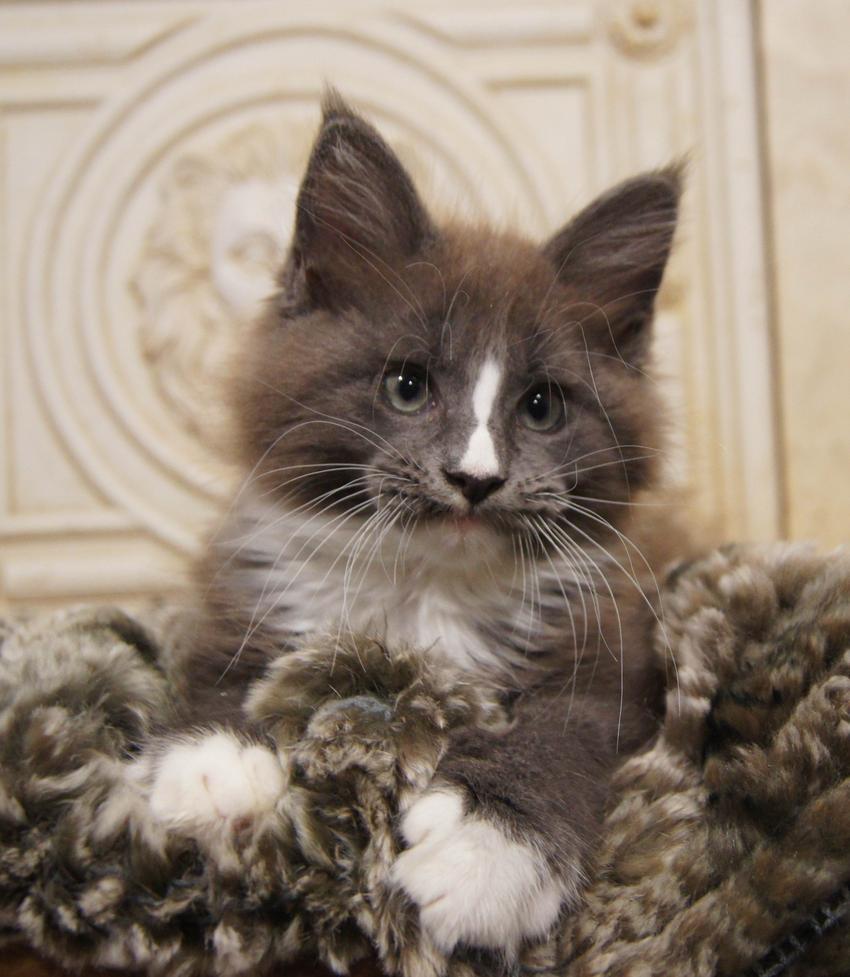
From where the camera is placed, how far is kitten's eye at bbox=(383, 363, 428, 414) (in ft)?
4.13

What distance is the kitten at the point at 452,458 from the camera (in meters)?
1.20

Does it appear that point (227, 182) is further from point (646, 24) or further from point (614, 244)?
point (614, 244)

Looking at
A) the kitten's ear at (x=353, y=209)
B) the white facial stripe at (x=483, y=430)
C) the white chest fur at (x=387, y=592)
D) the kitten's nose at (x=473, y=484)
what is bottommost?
the white chest fur at (x=387, y=592)

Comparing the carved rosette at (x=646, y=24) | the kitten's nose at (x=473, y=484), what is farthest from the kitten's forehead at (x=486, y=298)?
the carved rosette at (x=646, y=24)

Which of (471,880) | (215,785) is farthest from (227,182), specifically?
(471,880)

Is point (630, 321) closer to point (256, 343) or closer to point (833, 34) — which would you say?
point (256, 343)

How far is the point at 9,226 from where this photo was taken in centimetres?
288

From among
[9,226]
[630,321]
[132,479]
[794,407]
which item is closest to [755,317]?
[794,407]

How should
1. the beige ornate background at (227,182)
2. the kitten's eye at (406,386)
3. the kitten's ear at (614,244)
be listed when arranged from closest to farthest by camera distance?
the kitten's eye at (406,386)
the kitten's ear at (614,244)
the beige ornate background at (227,182)

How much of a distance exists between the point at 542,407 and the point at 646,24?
1.98 metres

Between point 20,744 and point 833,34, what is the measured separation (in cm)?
272

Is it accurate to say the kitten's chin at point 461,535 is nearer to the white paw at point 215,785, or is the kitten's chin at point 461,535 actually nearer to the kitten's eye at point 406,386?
the kitten's eye at point 406,386

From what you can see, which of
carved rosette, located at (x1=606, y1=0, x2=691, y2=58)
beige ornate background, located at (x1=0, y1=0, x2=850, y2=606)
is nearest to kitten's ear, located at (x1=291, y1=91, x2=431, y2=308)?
beige ornate background, located at (x1=0, y1=0, x2=850, y2=606)

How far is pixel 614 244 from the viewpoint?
1416mm
